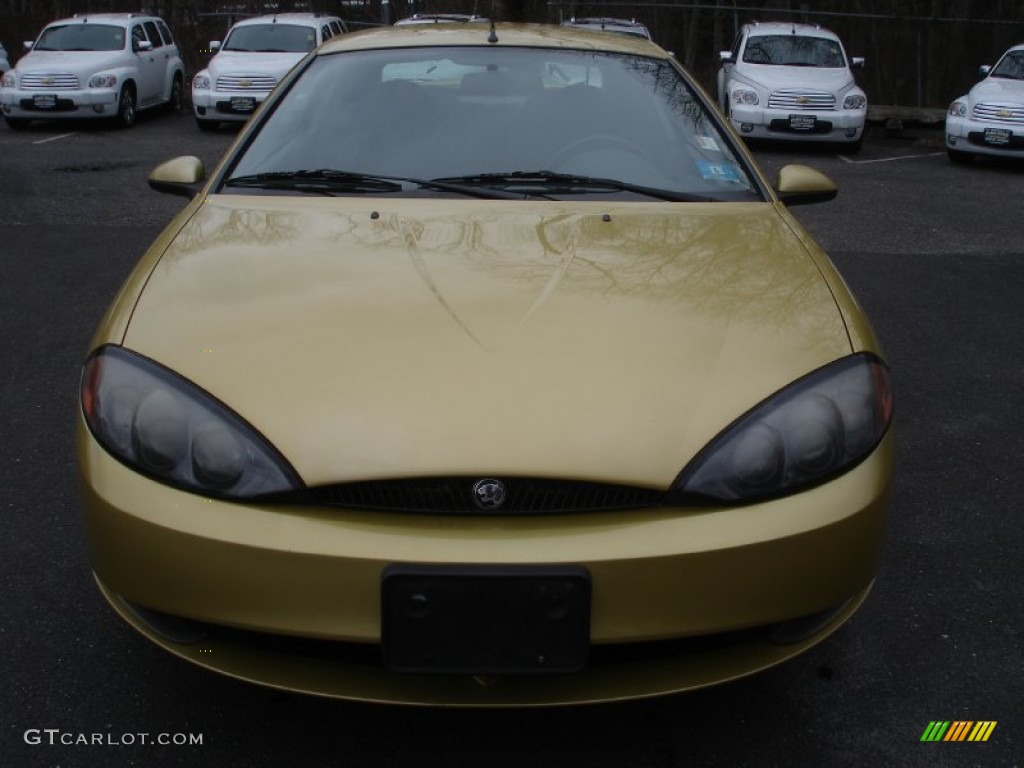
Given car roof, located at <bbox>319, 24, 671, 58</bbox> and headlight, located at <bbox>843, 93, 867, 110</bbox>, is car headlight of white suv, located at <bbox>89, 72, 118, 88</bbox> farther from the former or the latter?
car roof, located at <bbox>319, 24, 671, 58</bbox>

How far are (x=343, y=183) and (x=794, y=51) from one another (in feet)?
42.4

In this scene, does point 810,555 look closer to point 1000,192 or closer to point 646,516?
point 646,516

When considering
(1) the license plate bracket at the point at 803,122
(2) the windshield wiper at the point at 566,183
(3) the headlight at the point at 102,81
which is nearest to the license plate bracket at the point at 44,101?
(3) the headlight at the point at 102,81

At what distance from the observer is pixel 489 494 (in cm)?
200

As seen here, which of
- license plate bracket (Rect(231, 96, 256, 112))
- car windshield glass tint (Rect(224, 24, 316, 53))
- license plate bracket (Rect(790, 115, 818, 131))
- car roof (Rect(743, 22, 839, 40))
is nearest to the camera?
license plate bracket (Rect(790, 115, 818, 131))

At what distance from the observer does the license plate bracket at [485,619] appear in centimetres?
192

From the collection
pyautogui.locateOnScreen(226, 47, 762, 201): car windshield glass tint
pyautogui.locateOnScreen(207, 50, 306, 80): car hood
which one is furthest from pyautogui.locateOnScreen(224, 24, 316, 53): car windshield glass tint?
pyautogui.locateOnScreen(226, 47, 762, 201): car windshield glass tint

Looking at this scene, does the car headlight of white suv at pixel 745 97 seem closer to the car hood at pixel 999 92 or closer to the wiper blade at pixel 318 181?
the car hood at pixel 999 92

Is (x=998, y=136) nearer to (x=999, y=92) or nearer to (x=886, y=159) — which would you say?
(x=999, y=92)

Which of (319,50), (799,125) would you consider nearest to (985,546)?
(319,50)

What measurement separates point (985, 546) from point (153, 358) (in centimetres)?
246

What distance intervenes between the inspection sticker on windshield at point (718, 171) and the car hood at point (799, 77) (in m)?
10.9

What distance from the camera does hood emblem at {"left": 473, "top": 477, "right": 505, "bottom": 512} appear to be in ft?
6.56

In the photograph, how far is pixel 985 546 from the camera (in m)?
3.30
